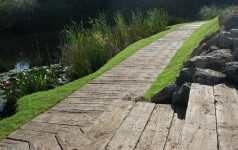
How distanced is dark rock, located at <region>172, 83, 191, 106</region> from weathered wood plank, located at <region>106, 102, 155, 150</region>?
11.2 inches

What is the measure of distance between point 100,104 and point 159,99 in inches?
34.3

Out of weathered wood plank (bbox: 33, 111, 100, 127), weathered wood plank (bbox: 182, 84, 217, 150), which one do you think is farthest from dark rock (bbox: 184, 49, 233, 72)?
weathered wood plank (bbox: 33, 111, 100, 127)

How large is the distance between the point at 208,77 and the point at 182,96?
42 centimetres

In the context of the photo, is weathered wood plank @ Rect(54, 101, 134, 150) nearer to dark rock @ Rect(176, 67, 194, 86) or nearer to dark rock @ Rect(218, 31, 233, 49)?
dark rock @ Rect(176, 67, 194, 86)

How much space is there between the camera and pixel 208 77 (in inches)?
160

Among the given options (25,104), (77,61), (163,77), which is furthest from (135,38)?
(25,104)

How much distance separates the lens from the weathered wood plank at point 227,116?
8.28ft

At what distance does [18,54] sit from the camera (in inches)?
600

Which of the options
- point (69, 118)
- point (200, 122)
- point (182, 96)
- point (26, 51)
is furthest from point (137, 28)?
point (200, 122)

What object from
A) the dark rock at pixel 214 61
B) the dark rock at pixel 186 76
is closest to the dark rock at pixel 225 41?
the dark rock at pixel 214 61

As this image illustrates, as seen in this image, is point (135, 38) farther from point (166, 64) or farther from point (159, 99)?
point (159, 99)

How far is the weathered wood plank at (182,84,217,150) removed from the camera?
2539 millimetres

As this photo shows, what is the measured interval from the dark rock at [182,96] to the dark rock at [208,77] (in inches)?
7.4

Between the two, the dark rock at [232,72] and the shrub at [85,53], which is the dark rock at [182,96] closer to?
the dark rock at [232,72]
